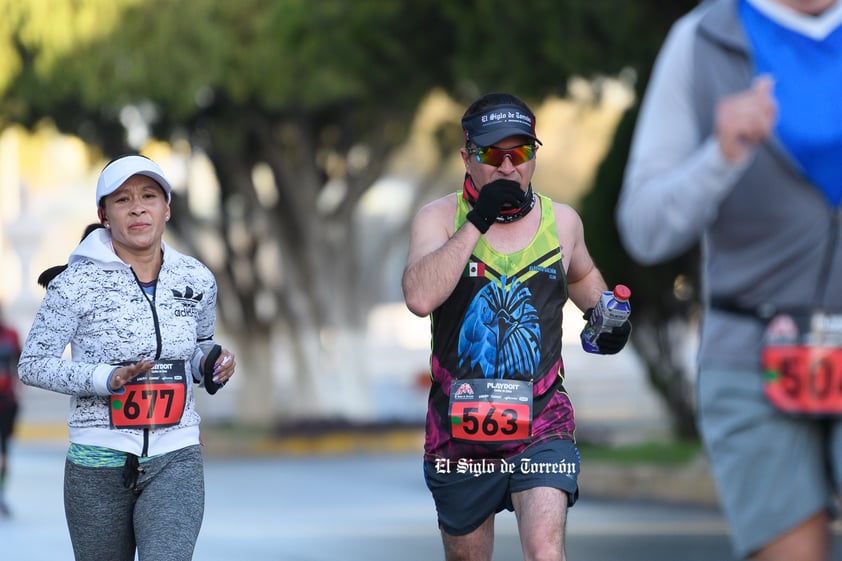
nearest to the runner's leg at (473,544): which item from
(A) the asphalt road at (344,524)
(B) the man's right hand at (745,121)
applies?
(B) the man's right hand at (745,121)

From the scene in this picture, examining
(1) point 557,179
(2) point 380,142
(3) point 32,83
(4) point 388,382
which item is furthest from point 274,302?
(4) point 388,382

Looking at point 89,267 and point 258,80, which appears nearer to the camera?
point 89,267

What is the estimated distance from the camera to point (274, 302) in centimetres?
3045

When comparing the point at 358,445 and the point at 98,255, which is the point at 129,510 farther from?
the point at 358,445

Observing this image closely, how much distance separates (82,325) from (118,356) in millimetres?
163

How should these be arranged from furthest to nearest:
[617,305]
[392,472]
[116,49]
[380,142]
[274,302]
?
[274,302] < [380,142] < [116,49] < [392,472] < [617,305]

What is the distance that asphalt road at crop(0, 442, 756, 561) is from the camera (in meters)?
11.6

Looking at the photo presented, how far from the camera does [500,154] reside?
560 centimetres

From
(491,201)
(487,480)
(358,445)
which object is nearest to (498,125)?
(491,201)

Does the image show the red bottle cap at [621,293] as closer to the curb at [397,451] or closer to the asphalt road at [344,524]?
the curb at [397,451]

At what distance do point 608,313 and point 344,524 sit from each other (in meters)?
Answer: 8.79

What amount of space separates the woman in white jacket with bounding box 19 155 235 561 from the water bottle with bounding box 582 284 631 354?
1171 mm

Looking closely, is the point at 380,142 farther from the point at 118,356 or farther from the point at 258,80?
the point at 118,356

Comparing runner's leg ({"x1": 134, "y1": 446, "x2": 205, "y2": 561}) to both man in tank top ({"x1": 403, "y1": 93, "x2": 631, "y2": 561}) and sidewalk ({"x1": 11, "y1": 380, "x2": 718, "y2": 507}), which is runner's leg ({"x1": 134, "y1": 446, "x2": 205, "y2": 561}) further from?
sidewalk ({"x1": 11, "y1": 380, "x2": 718, "y2": 507})
